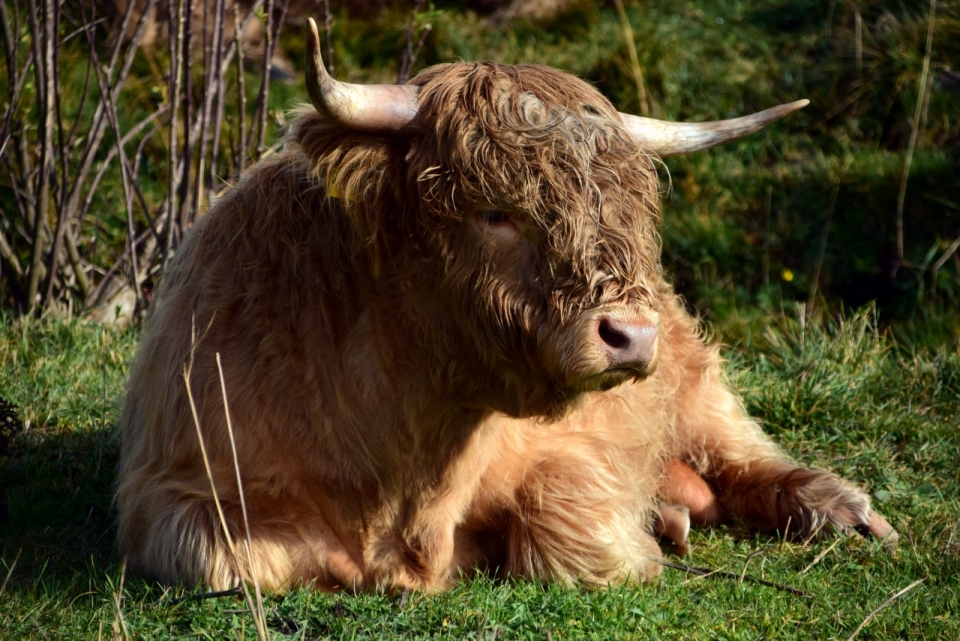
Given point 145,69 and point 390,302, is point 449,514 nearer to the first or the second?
point 390,302

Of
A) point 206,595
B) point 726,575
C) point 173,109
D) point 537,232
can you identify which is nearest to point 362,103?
point 537,232

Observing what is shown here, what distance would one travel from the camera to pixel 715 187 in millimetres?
7641

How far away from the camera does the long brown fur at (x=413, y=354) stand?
2820 mm

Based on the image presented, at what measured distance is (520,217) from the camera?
2.81 meters

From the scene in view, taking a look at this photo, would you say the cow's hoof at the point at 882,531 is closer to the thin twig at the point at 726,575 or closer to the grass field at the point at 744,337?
the grass field at the point at 744,337

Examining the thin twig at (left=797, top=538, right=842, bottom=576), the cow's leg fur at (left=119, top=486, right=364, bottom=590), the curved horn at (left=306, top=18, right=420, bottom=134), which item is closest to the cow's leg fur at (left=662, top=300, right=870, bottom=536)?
the thin twig at (left=797, top=538, right=842, bottom=576)

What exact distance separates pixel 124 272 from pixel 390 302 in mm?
3275

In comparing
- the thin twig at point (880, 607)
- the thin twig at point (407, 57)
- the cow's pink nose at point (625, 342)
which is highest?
the thin twig at point (407, 57)

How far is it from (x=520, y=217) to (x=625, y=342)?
0.43 metres

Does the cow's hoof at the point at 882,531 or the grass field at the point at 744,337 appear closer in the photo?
the grass field at the point at 744,337

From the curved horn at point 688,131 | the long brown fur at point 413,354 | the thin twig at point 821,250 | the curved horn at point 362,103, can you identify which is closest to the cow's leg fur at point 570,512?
the long brown fur at point 413,354

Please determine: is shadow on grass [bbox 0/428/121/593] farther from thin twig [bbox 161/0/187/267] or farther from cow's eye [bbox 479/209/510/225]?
cow's eye [bbox 479/209/510/225]

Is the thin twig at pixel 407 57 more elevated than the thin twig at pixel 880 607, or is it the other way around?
the thin twig at pixel 407 57

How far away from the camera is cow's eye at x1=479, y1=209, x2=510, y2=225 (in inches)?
112
